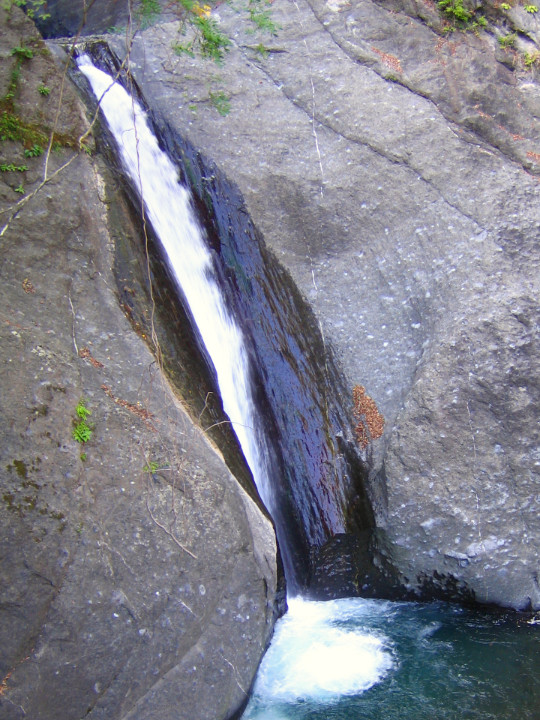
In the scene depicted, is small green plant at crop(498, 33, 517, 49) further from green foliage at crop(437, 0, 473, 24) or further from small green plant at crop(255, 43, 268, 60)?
small green plant at crop(255, 43, 268, 60)

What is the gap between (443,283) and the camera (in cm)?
590

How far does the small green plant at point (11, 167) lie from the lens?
4445 millimetres

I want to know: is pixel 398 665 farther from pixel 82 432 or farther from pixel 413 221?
pixel 413 221

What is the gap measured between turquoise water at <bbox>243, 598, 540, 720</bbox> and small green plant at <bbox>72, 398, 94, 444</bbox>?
8.26 ft

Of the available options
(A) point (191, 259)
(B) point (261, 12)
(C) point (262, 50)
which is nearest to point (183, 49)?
(C) point (262, 50)

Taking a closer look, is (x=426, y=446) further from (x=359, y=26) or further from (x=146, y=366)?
(x=359, y=26)

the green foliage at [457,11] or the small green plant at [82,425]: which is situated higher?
the green foliage at [457,11]

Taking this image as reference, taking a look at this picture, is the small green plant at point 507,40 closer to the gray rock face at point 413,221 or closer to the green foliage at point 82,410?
the gray rock face at point 413,221

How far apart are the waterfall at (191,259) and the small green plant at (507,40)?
4905 millimetres

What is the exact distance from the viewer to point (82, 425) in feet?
13.7

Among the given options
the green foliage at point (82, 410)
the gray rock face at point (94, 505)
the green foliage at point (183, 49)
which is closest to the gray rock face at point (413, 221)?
the green foliage at point (183, 49)

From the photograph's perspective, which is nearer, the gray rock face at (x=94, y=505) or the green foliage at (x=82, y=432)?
the gray rock face at (x=94, y=505)

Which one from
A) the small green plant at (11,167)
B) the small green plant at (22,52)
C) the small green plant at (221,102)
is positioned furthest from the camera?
the small green plant at (221,102)

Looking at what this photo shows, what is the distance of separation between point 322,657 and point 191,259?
166 inches
